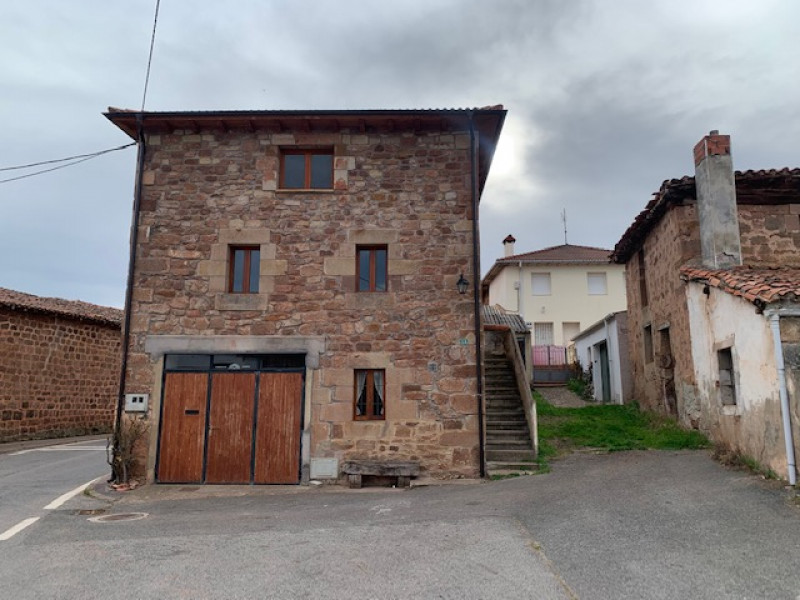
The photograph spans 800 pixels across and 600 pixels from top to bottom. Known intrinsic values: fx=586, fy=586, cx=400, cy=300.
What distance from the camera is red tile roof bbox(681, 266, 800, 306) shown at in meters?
7.57

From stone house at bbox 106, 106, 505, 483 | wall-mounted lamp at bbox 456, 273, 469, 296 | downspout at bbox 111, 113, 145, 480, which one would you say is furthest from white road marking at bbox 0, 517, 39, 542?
wall-mounted lamp at bbox 456, 273, 469, 296

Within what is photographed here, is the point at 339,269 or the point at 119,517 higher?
the point at 339,269

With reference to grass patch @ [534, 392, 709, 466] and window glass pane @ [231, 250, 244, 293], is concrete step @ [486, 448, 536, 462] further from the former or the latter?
window glass pane @ [231, 250, 244, 293]

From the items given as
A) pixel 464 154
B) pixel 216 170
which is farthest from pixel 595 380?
pixel 216 170

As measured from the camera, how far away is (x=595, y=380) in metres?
19.6

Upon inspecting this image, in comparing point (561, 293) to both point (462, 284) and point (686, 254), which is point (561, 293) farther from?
point (462, 284)

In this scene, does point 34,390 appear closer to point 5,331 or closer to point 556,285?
point 5,331

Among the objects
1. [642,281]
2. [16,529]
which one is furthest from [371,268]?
[642,281]

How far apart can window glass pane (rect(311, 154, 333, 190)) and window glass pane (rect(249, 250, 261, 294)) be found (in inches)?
61.6

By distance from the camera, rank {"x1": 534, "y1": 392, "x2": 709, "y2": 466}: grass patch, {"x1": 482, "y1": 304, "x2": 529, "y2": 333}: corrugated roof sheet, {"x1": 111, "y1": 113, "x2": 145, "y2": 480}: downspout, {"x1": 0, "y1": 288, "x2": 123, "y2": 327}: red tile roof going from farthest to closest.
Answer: {"x1": 482, "y1": 304, "x2": 529, "y2": 333}: corrugated roof sheet, {"x1": 0, "y1": 288, "x2": 123, "y2": 327}: red tile roof, {"x1": 534, "y1": 392, "x2": 709, "y2": 466}: grass patch, {"x1": 111, "y1": 113, "x2": 145, "y2": 480}: downspout

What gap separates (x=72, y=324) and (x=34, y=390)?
90.1 inches

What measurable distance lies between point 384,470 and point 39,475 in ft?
21.4

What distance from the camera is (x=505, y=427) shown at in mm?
11102

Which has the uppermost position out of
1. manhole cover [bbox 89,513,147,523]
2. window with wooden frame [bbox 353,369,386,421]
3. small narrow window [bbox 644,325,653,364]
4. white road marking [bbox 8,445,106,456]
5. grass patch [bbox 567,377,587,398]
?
small narrow window [bbox 644,325,653,364]
